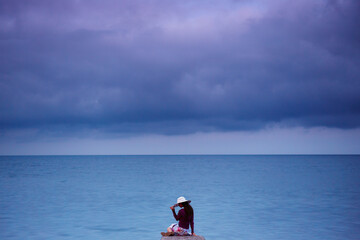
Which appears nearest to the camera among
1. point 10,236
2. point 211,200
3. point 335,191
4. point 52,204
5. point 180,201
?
point 180,201

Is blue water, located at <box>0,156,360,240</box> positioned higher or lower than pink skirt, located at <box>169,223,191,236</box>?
lower

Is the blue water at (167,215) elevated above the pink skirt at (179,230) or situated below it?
below

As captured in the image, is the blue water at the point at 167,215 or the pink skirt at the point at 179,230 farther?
the blue water at the point at 167,215

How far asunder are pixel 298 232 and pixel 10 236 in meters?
14.4

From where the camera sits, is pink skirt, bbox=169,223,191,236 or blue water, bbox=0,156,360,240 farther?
blue water, bbox=0,156,360,240

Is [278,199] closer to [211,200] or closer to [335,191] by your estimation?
[211,200]

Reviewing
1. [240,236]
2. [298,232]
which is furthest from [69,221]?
[298,232]

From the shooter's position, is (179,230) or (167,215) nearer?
(179,230)

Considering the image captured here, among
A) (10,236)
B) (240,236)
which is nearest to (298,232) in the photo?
(240,236)

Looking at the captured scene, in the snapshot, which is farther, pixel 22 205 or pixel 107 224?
pixel 22 205

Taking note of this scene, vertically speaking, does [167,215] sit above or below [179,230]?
below

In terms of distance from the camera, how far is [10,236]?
17.4 m

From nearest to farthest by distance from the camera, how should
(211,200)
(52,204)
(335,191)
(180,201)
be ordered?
(180,201) < (52,204) < (211,200) < (335,191)

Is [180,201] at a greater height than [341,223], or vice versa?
[180,201]
